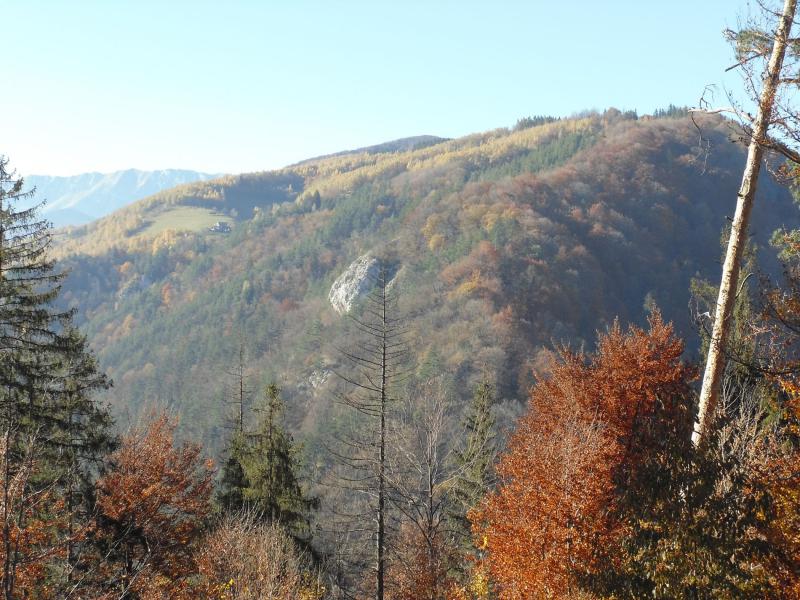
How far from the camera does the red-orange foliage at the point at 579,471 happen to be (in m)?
10.3

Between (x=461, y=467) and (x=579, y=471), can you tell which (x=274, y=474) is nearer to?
(x=461, y=467)

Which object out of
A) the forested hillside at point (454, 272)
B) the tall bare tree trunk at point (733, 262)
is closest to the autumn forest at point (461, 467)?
the tall bare tree trunk at point (733, 262)

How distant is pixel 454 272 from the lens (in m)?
106

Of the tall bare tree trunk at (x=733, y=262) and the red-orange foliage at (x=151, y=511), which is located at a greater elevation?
the tall bare tree trunk at (x=733, y=262)

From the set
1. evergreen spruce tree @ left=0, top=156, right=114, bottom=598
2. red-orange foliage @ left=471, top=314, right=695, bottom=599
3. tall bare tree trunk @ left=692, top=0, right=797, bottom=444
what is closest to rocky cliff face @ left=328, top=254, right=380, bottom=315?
evergreen spruce tree @ left=0, top=156, right=114, bottom=598

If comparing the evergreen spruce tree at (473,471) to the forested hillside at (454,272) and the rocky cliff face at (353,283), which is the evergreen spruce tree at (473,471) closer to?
the forested hillside at (454,272)

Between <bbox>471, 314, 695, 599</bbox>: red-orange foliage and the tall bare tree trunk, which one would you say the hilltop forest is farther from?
the tall bare tree trunk

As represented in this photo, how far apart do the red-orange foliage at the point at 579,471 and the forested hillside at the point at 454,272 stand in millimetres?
49211

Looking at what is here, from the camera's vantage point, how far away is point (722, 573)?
661 centimetres

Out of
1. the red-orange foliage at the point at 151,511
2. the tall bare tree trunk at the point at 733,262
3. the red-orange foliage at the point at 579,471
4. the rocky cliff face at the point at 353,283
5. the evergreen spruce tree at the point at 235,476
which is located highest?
the tall bare tree trunk at the point at 733,262

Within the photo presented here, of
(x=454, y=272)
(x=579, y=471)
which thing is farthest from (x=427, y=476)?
(x=454, y=272)

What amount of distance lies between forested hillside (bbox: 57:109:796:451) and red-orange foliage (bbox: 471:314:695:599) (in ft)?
161

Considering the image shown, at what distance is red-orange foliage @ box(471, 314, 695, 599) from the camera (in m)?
10.3

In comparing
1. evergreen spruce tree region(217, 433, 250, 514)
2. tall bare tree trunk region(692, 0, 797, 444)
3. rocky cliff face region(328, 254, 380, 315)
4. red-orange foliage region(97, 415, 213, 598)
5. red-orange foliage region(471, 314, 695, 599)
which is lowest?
rocky cliff face region(328, 254, 380, 315)
